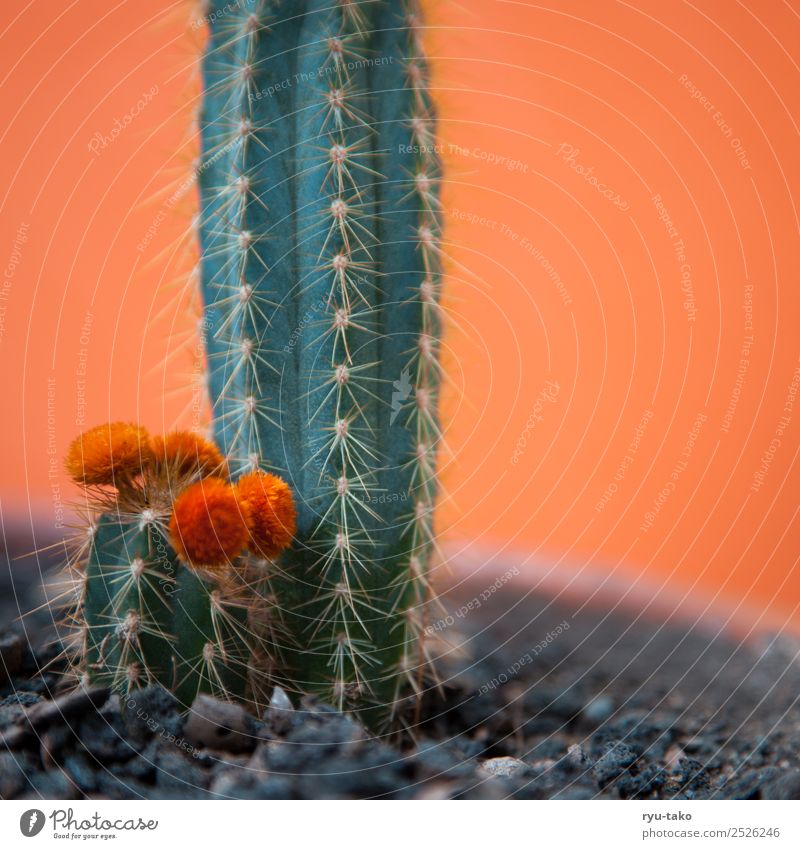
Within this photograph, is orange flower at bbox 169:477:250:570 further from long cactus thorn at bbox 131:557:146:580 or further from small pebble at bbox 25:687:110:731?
small pebble at bbox 25:687:110:731

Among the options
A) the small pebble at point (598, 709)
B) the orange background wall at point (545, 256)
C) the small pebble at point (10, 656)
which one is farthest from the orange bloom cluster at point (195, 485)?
the small pebble at point (598, 709)

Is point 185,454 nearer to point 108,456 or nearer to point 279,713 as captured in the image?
point 108,456

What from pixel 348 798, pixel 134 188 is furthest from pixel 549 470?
pixel 134 188

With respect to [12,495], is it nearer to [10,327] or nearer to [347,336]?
[10,327]

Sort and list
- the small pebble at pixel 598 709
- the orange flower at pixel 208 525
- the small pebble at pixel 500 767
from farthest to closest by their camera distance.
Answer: the small pebble at pixel 598 709
the small pebble at pixel 500 767
the orange flower at pixel 208 525

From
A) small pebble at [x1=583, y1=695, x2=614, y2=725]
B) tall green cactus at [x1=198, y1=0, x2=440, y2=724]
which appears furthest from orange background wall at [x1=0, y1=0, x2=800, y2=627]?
small pebble at [x1=583, y1=695, x2=614, y2=725]

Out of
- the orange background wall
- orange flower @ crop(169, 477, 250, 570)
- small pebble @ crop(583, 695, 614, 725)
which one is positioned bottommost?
small pebble @ crop(583, 695, 614, 725)

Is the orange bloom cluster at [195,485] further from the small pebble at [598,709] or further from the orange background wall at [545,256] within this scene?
the small pebble at [598,709]
